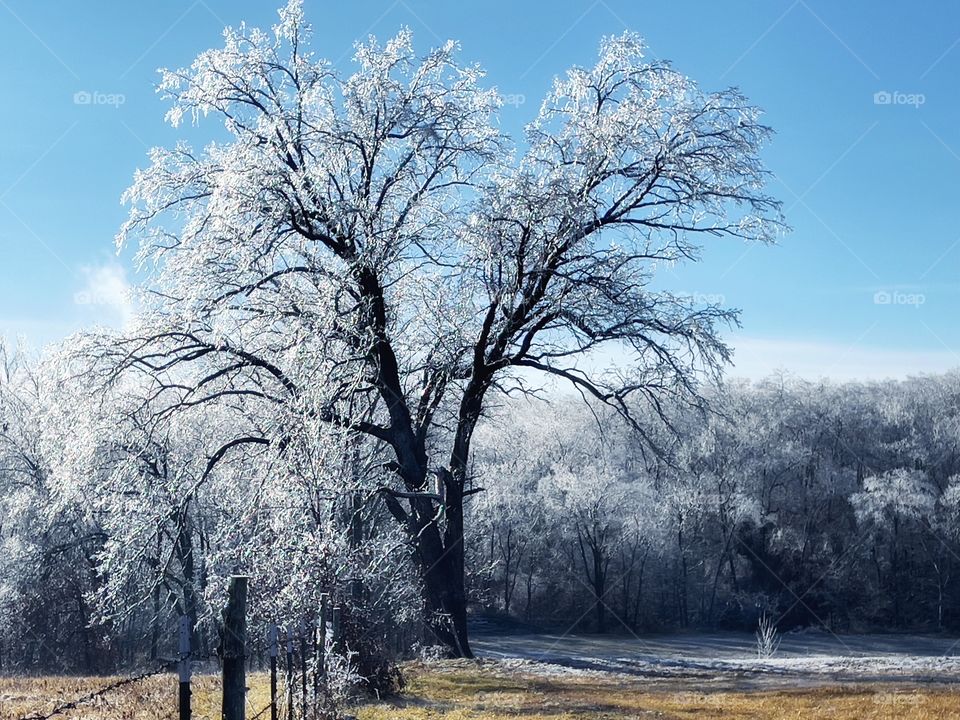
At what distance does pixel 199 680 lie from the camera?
49.9 feet

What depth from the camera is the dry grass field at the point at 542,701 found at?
1123cm

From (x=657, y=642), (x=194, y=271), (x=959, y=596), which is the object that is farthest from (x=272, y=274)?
(x=959, y=596)

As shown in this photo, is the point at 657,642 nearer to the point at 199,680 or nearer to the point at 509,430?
the point at 509,430

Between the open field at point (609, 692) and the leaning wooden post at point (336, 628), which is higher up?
the leaning wooden post at point (336, 628)

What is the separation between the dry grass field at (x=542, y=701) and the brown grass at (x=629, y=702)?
13 millimetres

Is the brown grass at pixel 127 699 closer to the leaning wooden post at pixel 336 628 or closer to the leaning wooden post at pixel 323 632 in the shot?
the leaning wooden post at pixel 336 628

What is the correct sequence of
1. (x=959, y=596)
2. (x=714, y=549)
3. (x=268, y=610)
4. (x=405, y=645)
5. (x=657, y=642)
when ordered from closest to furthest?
(x=268, y=610) → (x=405, y=645) → (x=657, y=642) → (x=959, y=596) → (x=714, y=549)

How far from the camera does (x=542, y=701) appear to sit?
1274 centimetres

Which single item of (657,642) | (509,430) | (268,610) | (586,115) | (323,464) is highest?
(586,115)

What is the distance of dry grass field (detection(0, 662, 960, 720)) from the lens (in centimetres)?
1123

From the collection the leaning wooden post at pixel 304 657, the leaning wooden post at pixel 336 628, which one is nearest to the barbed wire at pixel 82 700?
the leaning wooden post at pixel 304 657

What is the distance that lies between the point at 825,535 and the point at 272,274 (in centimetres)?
4449

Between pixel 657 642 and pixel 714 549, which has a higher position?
pixel 714 549

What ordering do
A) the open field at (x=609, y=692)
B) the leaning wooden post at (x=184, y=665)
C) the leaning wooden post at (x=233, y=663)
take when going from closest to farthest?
the leaning wooden post at (x=184, y=665)
the leaning wooden post at (x=233, y=663)
the open field at (x=609, y=692)
